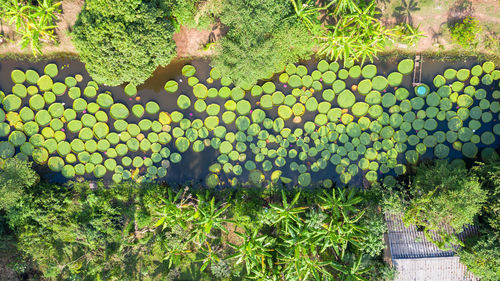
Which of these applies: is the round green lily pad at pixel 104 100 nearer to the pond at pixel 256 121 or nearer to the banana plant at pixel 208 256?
the pond at pixel 256 121

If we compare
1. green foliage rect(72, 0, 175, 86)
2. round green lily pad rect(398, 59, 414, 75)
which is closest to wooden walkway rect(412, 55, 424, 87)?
round green lily pad rect(398, 59, 414, 75)

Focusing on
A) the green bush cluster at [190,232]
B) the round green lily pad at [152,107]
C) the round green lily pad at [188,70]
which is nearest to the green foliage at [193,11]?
the round green lily pad at [188,70]

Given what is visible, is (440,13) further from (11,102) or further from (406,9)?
(11,102)

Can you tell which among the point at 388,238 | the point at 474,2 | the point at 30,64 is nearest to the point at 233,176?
the point at 388,238

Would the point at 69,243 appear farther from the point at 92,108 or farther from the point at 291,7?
the point at 291,7

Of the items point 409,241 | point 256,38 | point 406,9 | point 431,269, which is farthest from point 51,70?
point 431,269

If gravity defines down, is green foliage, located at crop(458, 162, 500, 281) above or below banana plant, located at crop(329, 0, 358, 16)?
below

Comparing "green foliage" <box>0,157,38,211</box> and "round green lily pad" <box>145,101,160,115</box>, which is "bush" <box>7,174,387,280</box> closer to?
"green foliage" <box>0,157,38,211</box>
